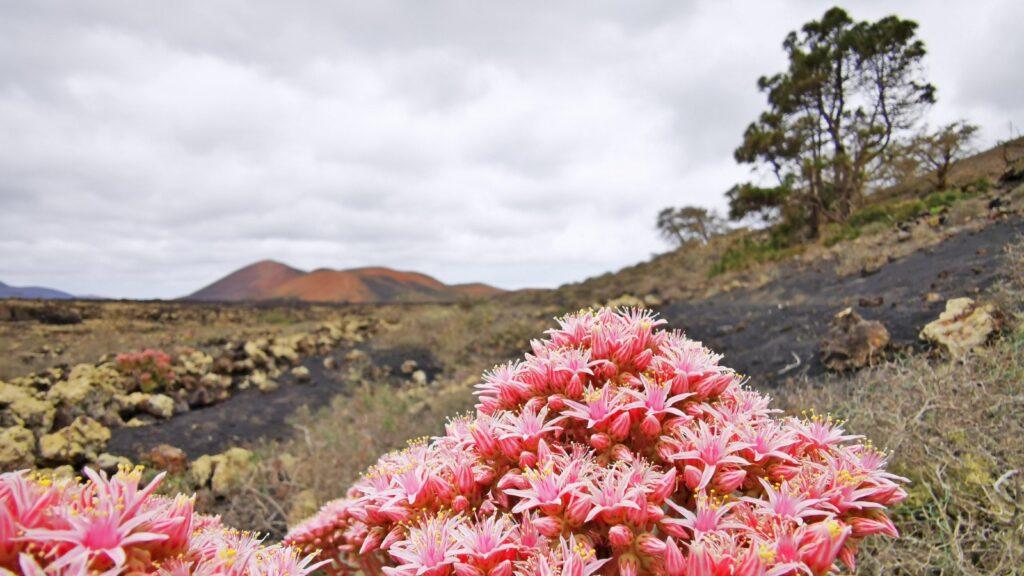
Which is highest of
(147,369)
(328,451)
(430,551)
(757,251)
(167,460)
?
(757,251)

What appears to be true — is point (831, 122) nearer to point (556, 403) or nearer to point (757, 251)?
point (757, 251)

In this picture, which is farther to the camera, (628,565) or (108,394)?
(108,394)

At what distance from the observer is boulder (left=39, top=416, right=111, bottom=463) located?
15.7 feet

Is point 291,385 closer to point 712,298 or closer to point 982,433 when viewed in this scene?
point 982,433

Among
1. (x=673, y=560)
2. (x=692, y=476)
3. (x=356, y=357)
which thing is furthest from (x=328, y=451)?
(x=356, y=357)

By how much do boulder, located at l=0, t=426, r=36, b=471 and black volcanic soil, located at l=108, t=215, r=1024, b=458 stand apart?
1.24 meters

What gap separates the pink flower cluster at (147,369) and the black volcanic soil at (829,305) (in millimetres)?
8581

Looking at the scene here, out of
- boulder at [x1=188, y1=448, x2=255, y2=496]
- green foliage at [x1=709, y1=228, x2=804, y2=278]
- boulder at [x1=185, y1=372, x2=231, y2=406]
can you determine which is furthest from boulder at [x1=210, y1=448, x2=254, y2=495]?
green foliage at [x1=709, y1=228, x2=804, y2=278]

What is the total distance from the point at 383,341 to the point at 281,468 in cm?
887

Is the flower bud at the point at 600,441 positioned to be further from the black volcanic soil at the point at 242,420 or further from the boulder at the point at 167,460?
the black volcanic soil at the point at 242,420

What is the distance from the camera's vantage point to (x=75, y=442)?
5062 mm

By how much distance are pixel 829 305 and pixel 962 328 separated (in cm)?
430

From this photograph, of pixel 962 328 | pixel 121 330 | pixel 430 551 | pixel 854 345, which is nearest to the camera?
pixel 430 551

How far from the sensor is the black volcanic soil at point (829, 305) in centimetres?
615
